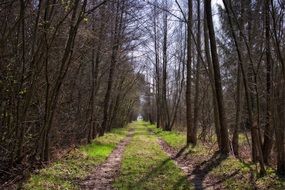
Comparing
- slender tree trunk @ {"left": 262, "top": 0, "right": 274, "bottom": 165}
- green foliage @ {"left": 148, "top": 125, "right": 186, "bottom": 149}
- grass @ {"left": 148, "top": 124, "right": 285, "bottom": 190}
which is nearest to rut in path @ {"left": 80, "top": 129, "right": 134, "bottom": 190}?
grass @ {"left": 148, "top": 124, "right": 285, "bottom": 190}

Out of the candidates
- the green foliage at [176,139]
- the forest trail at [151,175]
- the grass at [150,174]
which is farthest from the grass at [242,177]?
the green foliage at [176,139]

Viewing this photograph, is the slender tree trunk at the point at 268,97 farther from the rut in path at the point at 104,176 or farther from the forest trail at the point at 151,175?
the rut in path at the point at 104,176

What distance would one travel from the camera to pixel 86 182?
11469mm

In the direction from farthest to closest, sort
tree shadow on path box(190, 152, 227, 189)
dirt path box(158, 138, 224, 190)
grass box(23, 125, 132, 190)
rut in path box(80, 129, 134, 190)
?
1. tree shadow on path box(190, 152, 227, 189)
2. dirt path box(158, 138, 224, 190)
3. rut in path box(80, 129, 134, 190)
4. grass box(23, 125, 132, 190)

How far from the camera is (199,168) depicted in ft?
45.6

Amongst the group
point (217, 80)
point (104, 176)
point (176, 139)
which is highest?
point (217, 80)

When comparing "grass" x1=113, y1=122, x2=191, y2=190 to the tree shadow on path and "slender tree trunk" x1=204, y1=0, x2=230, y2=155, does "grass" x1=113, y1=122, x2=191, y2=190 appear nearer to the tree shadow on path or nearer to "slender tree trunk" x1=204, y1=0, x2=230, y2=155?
the tree shadow on path

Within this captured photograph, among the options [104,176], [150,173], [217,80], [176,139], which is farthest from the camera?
[176,139]

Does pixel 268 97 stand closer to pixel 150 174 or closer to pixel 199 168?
pixel 199 168

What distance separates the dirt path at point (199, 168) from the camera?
36.5ft

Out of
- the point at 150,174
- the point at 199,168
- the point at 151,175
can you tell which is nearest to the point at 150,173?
the point at 150,174

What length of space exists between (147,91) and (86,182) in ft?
182

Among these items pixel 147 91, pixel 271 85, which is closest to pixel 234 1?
pixel 271 85

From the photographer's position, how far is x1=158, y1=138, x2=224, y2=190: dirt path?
11.1 metres
